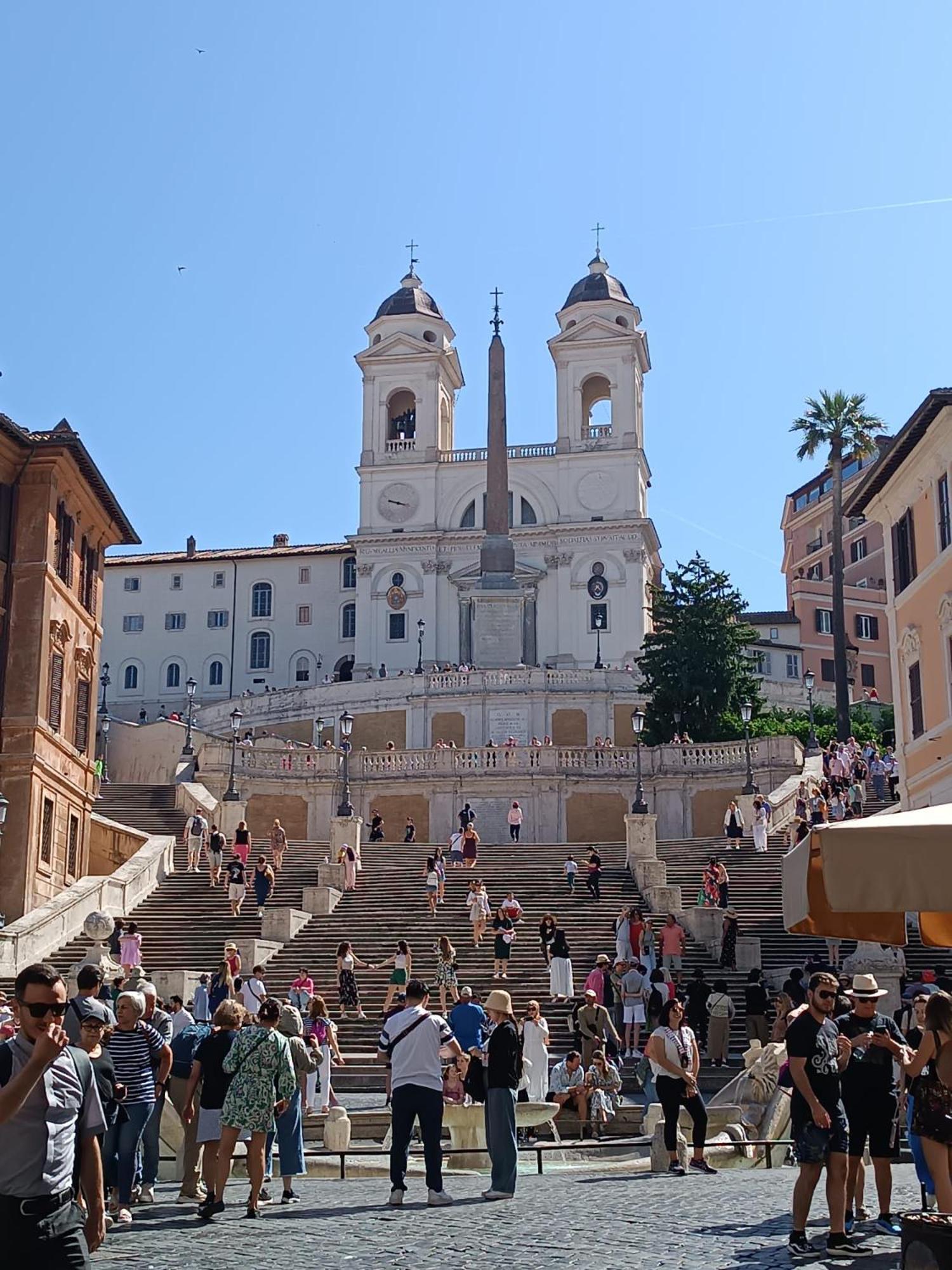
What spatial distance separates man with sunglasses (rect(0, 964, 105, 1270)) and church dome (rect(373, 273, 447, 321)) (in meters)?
84.0

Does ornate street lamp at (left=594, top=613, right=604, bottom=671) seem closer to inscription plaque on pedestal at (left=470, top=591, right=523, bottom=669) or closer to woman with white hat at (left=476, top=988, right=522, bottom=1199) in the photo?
inscription plaque on pedestal at (left=470, top=591, right=523, bottom=669)

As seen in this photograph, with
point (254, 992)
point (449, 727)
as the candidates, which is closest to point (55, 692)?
point (254, 992)

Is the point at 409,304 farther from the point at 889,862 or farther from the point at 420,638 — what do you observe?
the point at 889,862

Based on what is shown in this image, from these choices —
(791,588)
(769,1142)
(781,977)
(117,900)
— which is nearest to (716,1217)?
(769,1142)

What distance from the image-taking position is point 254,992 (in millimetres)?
19812

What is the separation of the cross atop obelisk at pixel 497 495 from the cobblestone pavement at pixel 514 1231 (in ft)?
171

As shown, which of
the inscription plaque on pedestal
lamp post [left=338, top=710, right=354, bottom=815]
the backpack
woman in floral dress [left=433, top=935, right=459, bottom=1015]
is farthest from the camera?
the inscription plaque on pedestal

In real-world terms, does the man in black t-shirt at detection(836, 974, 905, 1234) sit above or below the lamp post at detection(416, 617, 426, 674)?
below

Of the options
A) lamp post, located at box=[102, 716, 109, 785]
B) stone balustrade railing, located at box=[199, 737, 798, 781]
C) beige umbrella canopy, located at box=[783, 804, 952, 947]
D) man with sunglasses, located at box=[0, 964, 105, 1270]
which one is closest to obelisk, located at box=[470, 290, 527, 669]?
lamp post, located at box=[102, 716, 109, 785]

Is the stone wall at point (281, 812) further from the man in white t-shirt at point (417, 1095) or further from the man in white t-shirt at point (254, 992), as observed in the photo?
the man in white t-shirt at point (417, 1095)

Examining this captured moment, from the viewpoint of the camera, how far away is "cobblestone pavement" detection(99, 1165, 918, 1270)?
953 centimetres

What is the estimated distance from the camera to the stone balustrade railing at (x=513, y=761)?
46.2m

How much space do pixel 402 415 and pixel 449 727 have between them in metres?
33.0

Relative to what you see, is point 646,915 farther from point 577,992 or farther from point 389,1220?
point 389,1220
